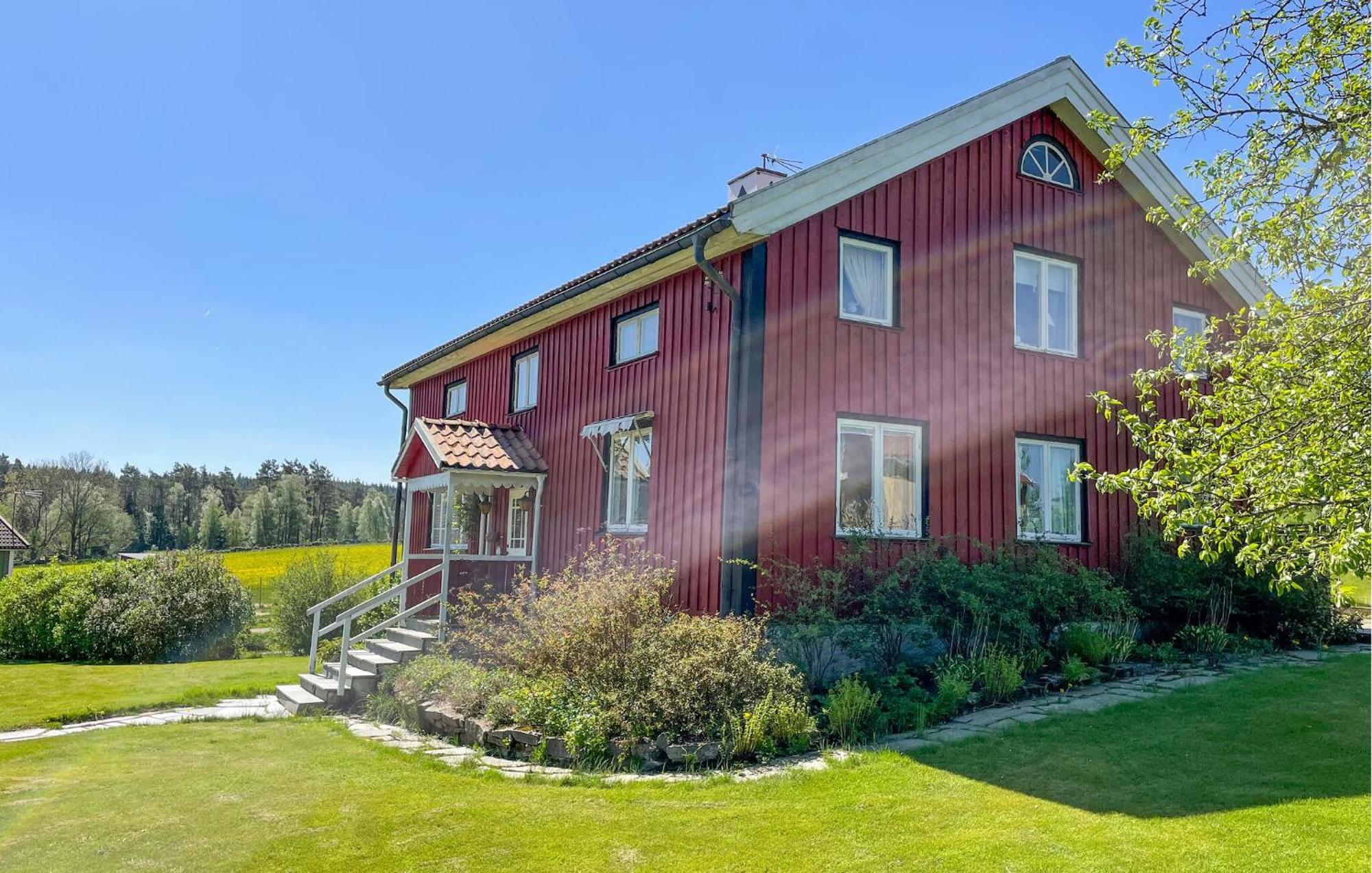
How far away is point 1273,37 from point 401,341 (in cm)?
1886

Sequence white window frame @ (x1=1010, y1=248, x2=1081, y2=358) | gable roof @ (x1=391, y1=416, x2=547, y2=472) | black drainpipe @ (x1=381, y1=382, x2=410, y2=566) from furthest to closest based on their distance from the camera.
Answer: black drainpipe @ (x1=381, y1=382, x2=410, y2=566), gable roof @ (x1=391, y1=416, x2=547, y2=472), white window frame @ (x1=1010, y1=248, x2=1081, y2=358)

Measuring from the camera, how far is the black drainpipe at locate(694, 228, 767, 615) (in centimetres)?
1008

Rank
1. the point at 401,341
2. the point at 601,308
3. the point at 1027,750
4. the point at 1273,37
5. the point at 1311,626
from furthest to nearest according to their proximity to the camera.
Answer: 1. the point at 401,341
2. the point at 601,308
3. the point at 1311,626
4. the point at 1027,750
5. the point at 1273,37

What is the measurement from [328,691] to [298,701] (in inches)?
15.2

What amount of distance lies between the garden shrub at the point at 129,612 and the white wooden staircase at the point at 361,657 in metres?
6.45

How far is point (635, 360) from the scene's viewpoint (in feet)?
41.1

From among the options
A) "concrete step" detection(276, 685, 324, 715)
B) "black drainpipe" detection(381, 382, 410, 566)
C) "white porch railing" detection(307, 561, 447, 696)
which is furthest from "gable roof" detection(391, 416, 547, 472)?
"black drainpipe" detection(381, 382, 410, 566)

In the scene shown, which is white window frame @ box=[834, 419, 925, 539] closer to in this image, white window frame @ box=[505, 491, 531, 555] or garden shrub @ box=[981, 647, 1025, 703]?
garden shrub @ box=[981, 647, 1025, 703]

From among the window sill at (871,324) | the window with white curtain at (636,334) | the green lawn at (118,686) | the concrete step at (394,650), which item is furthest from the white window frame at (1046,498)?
the green lawn at (118,686)

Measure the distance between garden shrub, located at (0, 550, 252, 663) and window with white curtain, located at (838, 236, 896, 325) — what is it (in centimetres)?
1487

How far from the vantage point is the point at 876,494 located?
11.0 meters

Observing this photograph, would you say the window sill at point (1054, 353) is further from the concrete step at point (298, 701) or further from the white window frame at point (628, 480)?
the concrete step at point (298, 701)

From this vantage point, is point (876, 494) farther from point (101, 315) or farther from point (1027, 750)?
point (101, 315)

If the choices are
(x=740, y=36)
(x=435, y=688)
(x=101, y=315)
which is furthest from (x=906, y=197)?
(x=101, y=315)
